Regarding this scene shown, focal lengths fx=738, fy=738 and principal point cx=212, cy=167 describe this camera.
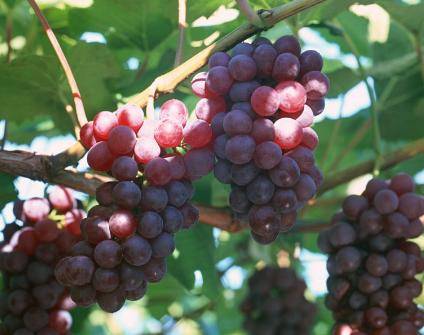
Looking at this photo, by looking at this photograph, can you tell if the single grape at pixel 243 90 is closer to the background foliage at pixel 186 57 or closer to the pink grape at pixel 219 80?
the pink grape at pixel 219 80

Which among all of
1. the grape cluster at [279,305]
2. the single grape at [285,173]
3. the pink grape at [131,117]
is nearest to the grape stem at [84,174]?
the pink grape at [131,117]

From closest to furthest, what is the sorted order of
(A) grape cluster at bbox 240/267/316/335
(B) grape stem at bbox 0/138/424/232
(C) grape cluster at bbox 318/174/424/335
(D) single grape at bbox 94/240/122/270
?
(D) single grape at bbox 94/240/122/270 < (B) grape stem at bbox 0/138/424/232 < (C) grape cluster at bbox 318/174/424/335 < (A) grape cluster at bbox 240/267/316/335

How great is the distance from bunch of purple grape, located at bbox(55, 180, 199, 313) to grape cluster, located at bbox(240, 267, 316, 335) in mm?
1154

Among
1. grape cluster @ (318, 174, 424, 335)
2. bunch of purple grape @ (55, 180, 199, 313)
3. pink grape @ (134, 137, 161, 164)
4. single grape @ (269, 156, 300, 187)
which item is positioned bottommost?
grape cluster @ (318, 174, 424, 335)

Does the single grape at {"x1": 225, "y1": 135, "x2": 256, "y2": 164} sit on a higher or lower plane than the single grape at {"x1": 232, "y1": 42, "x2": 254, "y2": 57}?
lower

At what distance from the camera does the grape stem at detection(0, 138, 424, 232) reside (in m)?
1.33

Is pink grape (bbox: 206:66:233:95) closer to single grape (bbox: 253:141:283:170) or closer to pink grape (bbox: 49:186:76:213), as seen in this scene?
single grape (bbox: 253:141:283:170)

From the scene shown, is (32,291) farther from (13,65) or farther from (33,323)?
(13,65)

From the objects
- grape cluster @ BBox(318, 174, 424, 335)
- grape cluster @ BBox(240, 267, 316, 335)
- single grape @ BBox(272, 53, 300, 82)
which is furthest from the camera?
grape cluster @ BBox(240, 267, 316, 335)

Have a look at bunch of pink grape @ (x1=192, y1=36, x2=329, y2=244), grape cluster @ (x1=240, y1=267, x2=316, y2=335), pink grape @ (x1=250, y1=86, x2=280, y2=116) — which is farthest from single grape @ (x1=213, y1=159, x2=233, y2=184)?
grape cluster @ (x1=240, y1=267, x2=316, y2=335)

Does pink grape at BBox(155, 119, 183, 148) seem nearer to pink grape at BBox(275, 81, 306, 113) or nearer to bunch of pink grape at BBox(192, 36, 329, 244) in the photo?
bunch of pink grape at BBox(192, 36, 329, 244)

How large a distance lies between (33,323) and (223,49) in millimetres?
638

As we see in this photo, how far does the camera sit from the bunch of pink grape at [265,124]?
1.17m

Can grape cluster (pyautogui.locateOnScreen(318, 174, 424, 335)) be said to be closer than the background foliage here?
Yes
